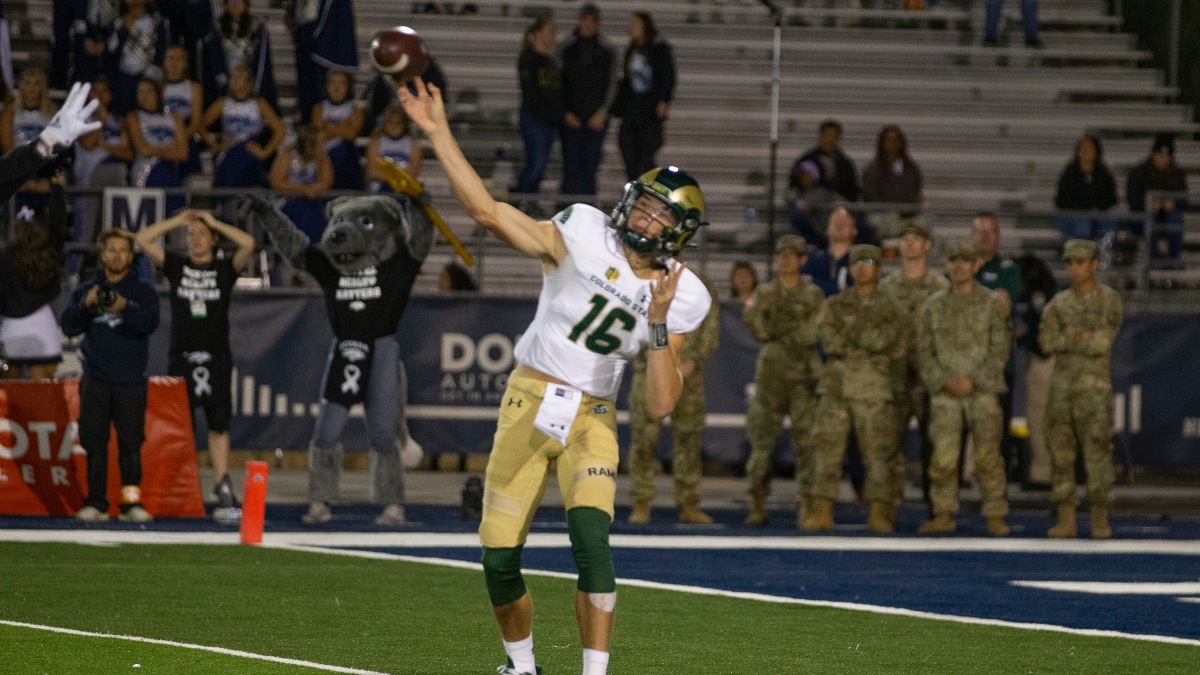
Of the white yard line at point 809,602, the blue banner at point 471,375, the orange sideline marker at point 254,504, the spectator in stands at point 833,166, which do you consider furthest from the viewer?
the spectator in stands at point 833,166

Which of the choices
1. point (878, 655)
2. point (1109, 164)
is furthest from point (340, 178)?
point (878, 655)

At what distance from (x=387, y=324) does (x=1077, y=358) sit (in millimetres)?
4718

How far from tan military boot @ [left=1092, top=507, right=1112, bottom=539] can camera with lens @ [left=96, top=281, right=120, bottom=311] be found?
6.76 meters

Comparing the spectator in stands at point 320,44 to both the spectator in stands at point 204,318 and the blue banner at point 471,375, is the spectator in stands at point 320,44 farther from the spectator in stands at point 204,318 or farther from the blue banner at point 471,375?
the spectator in stands at point 204,318

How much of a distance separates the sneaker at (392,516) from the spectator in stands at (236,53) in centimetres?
668

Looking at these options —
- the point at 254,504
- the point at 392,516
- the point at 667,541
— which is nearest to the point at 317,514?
the point at 392,516

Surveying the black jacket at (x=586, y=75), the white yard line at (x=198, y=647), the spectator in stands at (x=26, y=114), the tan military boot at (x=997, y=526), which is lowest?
the tan military boot at (x=997, y=526)

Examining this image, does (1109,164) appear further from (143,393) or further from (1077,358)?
(143,393)

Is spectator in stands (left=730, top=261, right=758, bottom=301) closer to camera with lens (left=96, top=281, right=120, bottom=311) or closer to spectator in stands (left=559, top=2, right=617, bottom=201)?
spectator in stands (left=559, top=2, right=617, bottom=201)

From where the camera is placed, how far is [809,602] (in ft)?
33.0

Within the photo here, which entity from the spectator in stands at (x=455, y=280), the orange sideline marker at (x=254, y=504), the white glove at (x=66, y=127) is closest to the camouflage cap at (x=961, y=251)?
the orange sideline marker at (x=254, y=504)

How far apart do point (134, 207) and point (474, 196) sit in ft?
32.6

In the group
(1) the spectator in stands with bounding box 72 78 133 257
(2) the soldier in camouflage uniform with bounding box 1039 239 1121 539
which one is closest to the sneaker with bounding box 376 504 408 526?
(2) the soldier in camouflage uniform with bounding box 1039 239 1121 539

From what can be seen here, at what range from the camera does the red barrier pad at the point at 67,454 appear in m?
13.5
